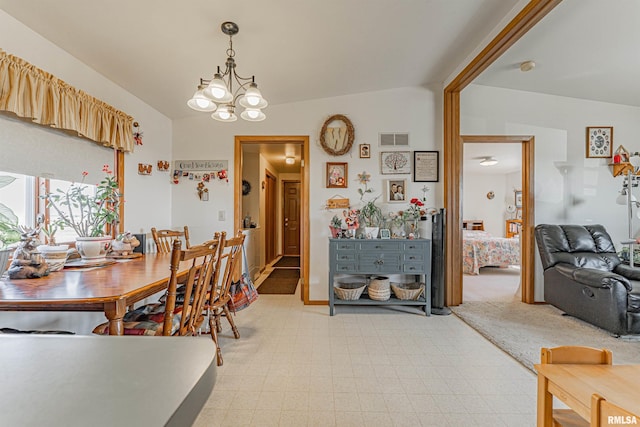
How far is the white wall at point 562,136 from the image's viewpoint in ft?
11.6

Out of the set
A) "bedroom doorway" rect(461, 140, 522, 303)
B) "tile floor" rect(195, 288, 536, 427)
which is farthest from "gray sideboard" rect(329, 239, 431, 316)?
"bedroom doorway" rect(461, 140, 522, 303)

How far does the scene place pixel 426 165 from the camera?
345 cm

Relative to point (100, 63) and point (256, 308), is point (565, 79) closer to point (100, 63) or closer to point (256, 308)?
point (256, 308)

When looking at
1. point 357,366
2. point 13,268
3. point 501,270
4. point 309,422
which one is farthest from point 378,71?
point 501,270

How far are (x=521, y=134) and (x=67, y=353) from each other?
4.49m

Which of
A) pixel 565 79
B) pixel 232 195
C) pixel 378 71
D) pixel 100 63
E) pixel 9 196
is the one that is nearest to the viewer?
pixel 9 196

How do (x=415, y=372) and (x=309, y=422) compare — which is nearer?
(x=309, y=422)

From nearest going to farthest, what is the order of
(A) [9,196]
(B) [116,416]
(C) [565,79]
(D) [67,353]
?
1. (B) [116,416]
2. (D) [67,353]
3. (A) [9,196]
4. (C) [565,79]

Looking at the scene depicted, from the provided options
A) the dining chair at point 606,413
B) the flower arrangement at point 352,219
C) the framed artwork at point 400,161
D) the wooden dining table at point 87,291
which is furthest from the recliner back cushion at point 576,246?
the wooden dining table at point 87,291

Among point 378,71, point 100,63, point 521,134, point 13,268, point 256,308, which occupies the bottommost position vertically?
point 256,308

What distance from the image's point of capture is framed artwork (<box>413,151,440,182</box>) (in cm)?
344

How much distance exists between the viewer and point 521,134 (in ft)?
11.8

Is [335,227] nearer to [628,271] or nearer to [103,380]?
[103,380]

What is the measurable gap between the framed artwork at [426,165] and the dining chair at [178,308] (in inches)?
103
